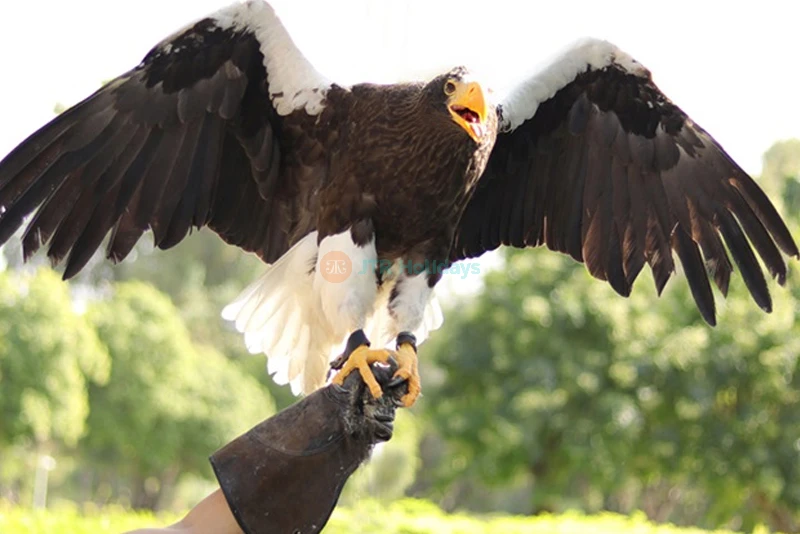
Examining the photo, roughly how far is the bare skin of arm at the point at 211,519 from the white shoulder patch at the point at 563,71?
2.74 m

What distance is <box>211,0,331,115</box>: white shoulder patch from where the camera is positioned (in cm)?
428

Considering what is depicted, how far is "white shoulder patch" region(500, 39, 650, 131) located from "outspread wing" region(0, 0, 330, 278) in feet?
3.03

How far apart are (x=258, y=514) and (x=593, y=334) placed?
58.3ft

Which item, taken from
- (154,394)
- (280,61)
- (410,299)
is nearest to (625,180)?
(410,299)

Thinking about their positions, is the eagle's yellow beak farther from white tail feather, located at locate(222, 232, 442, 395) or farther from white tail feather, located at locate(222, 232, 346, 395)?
white tail feather, located at locate(222, 232, 346, 395)

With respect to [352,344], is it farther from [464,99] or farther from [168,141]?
[168,141]

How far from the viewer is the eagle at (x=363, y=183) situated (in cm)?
421

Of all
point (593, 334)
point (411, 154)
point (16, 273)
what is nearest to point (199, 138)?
point (411, 154)

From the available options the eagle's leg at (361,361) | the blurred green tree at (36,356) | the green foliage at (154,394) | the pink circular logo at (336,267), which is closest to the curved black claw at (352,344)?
the eagle's leg at (361,361)

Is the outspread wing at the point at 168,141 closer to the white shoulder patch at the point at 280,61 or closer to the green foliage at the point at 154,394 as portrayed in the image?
the white shoulder patch at the point at 280,61

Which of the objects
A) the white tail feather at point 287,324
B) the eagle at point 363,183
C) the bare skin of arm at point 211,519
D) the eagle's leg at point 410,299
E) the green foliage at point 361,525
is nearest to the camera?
the bare skin of arm at point 211,519

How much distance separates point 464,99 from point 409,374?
1095 millimetres

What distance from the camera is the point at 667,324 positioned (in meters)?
18.4

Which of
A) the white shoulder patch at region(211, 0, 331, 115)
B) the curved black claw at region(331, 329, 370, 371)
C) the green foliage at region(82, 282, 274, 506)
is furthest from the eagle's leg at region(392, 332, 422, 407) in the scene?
the green foliage at region(82, 282, 274, 506)
